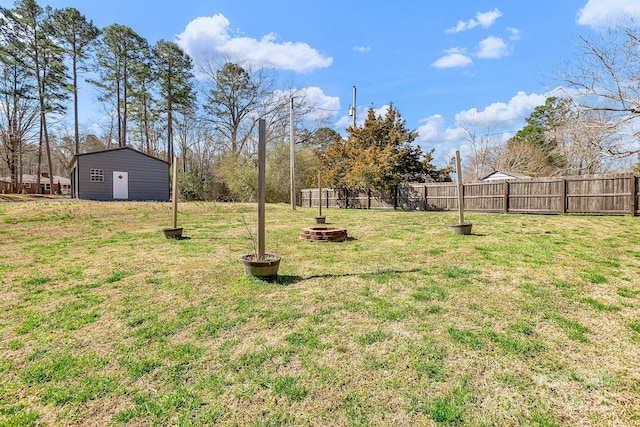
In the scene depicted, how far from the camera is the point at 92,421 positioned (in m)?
1.64

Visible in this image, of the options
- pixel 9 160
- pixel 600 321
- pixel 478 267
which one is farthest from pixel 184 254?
pixel 9 160

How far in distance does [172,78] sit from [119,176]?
11.2m

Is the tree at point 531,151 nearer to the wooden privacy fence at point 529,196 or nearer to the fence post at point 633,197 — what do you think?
the wooden privacy fence at point 529,196

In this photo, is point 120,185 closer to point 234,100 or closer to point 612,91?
point 234,100

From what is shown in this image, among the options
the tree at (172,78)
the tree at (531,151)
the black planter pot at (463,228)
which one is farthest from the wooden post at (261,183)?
the tree at (531,151)

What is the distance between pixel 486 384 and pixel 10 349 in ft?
11.3

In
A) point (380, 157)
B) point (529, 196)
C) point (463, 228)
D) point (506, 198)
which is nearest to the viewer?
point (463, 228)

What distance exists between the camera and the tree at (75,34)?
819 inches

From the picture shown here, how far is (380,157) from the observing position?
52.9ft

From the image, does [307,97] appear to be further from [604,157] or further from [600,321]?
[600,321]

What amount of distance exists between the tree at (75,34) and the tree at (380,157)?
A: 1933 cm

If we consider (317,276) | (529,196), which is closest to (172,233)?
(317,276)

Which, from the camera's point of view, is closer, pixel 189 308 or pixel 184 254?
pixel 189 308

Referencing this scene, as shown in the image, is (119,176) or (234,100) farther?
(234,100)
